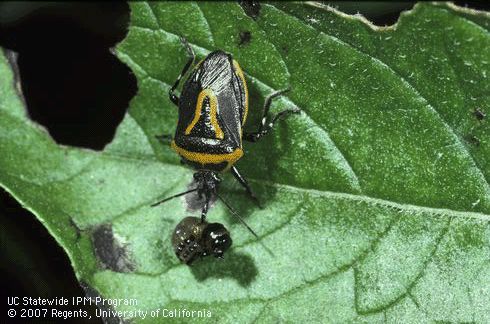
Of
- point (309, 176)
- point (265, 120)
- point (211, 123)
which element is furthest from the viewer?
point (211, 123)

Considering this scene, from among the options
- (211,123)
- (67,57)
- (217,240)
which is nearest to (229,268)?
(217,240)

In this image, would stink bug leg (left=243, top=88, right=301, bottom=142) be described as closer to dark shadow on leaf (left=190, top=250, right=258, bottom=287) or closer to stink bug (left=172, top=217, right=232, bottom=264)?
stink bug (left=172, top=217, right=232, bottom=264)

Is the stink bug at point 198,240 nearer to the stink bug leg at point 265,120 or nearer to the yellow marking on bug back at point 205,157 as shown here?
the yellow marking on bug back at point 205,157

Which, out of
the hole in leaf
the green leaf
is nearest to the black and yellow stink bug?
the green leaf

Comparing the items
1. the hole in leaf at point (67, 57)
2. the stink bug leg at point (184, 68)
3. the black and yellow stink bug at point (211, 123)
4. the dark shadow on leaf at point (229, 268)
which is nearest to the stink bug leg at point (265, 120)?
the black and yellow stink bug at point (211, 123)

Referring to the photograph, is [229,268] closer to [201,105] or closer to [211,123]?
[211,123]

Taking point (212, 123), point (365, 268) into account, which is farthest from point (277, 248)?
point (212, 123)

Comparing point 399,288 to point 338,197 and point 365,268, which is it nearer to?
point 365,268
